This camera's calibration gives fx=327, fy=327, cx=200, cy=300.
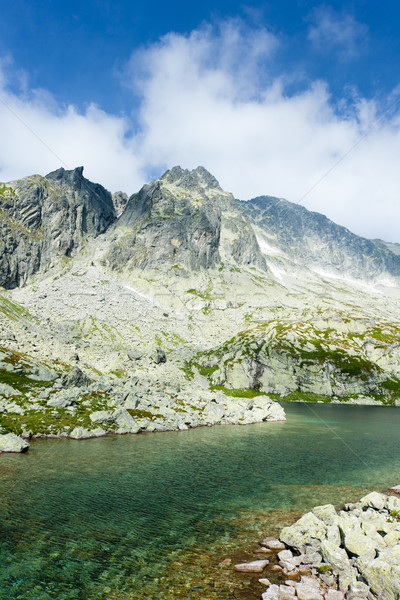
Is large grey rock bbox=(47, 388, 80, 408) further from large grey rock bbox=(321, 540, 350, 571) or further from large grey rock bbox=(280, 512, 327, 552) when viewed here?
large grey rock bbox=(321, 540, 350, 571)

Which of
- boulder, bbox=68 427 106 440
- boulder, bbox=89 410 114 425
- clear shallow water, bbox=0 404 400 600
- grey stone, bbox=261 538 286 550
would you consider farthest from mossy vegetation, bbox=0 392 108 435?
grey stone, bbox=261 538 286 550

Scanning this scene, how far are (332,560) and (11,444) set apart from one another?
44.5 meters

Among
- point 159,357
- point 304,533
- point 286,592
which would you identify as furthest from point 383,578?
point 159,357

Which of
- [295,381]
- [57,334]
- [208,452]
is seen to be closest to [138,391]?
[208,452]

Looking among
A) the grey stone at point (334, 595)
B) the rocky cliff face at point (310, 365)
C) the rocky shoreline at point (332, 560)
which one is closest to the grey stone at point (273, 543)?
the rocky shoreline at point (332, 560)

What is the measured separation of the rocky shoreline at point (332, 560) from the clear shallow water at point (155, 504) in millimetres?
2064

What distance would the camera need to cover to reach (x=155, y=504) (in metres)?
32.3

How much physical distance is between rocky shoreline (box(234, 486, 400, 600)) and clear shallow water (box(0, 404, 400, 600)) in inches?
81.3

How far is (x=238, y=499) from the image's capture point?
3488 centimetres

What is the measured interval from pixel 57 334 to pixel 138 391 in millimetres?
121419

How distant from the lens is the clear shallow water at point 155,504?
20094 mm

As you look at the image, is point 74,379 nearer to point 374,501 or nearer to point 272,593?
point 374,501

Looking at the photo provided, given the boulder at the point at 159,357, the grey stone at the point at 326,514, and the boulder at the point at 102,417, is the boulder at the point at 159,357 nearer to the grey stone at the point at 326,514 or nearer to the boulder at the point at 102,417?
the boulder at the point at 102,417

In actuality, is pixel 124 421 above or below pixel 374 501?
below
